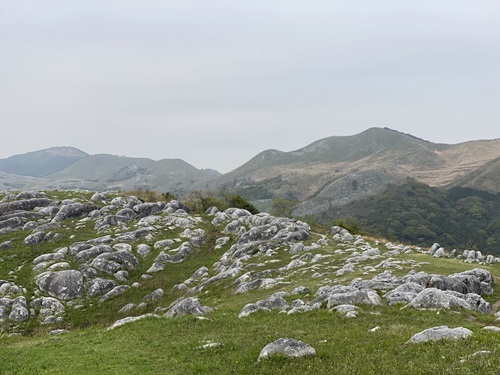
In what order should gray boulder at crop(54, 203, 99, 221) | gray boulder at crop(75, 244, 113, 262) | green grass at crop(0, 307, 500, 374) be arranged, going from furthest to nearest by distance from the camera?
1. gray boulder at crop(54, 203, 99, 221)
2. gray boulder at crop(75, 244, 113, 262)
3. green grass at crop(0, 307, 500, 374)

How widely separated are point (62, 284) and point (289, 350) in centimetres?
5027

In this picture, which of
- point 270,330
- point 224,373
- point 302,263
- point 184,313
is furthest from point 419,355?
point 302,263

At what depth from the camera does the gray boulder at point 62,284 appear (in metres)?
56.5

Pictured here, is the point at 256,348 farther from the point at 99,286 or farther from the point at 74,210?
the point at 74,210

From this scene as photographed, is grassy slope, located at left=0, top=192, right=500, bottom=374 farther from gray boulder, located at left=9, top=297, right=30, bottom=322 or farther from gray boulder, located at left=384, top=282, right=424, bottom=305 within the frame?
gray boulder, located at left=9, top=297, right=30, bottom=322

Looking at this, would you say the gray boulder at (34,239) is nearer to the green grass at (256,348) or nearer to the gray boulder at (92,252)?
the gray boulder at (92,252)

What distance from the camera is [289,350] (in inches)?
789

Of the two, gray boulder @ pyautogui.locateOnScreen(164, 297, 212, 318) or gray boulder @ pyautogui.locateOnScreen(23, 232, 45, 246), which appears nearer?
gray boulder @ pyautogui.locateOnScreen(164, 297, 212, 318)

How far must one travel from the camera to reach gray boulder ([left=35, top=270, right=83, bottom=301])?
56.5 m

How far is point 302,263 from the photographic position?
56.3m

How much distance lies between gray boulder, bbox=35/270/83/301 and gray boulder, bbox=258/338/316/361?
4726 centimetres

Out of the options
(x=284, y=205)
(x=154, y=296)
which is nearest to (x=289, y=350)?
(x=154, y=296)

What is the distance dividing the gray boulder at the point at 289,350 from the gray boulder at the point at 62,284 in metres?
47.3

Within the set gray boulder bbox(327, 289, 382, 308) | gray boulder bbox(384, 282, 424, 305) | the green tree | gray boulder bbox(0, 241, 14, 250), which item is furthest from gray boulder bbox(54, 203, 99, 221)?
gray boulder bbox(384, 282, 424, 305)
